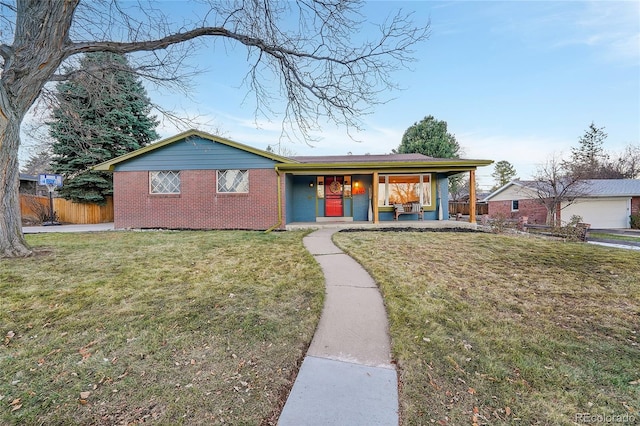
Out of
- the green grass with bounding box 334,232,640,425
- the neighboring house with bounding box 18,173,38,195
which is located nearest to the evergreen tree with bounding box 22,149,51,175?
the neighboring house with bounding box 18,173,38,195

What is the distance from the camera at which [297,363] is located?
7.23 ft

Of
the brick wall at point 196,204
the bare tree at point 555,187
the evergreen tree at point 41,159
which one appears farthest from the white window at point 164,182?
the bare tree at point 555,187

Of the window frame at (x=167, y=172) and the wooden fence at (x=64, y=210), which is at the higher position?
the window frame at (x=167, y=172)

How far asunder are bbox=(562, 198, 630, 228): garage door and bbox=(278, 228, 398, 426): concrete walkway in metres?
24.5

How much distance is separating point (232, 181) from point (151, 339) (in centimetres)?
878

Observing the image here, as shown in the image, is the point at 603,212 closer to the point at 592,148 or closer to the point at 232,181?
the point at 592,148

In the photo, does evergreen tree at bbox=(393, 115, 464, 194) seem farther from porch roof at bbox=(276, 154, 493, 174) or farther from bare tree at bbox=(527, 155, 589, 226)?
porch roof at bbox=(276, 154, 493, 174)

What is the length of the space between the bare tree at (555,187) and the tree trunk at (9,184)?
2436 centimetres

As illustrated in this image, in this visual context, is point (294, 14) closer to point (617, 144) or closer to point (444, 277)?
point (444, 277)

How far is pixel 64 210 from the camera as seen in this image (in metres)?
15.1

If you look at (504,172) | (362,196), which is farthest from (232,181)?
(504,172)

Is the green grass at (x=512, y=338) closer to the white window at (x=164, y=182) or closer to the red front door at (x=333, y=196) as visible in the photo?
the red front door at (x=333, y=196)

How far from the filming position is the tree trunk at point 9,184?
16.8ft

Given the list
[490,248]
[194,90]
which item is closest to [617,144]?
[490,248]
